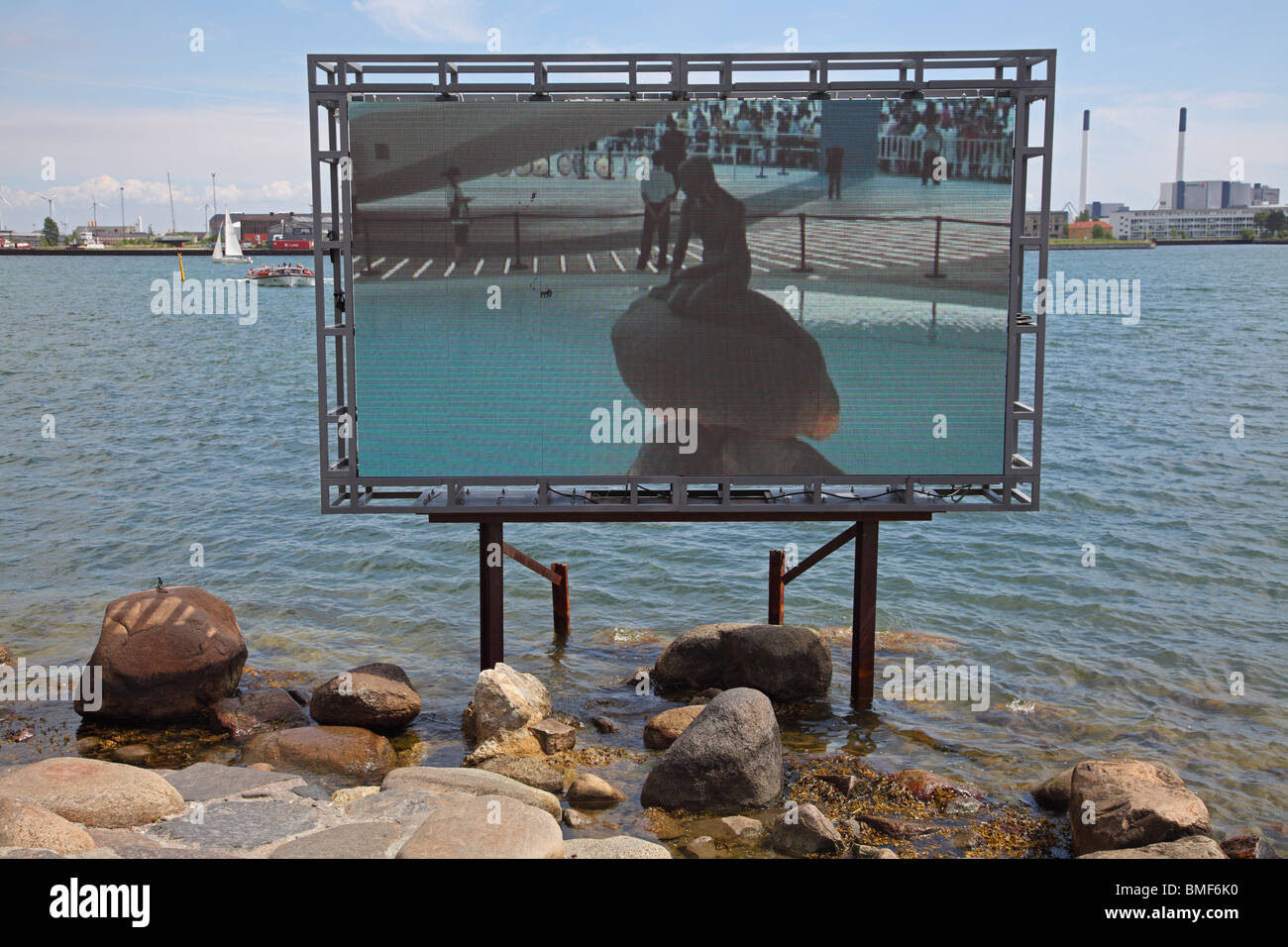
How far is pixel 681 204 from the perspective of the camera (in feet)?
52.0

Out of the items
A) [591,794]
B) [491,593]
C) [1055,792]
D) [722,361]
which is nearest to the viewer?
[591,794]

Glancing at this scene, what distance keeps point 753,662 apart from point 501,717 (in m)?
4.57

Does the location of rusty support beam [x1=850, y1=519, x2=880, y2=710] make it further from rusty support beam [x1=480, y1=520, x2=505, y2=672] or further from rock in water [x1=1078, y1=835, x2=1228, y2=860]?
rock in water [x1=1078, y1=835, x2=1228, y2=860]

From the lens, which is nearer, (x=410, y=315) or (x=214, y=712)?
(x=410, y=315)

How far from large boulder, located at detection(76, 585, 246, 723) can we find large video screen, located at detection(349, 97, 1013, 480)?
4.71m

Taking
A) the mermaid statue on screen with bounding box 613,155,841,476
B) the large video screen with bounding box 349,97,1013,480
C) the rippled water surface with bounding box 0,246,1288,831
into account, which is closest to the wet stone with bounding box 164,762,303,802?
the rippled water surface with bounding box 0,246,1288,831

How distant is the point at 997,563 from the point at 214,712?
65.7 ft

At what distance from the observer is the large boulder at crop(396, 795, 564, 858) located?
1212 centimetres

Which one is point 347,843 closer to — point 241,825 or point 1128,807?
point 241,825

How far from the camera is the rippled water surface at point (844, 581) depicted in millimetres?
19312

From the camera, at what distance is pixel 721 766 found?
1509cm

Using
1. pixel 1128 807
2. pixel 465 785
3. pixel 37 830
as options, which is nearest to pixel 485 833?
pixel 465 785
